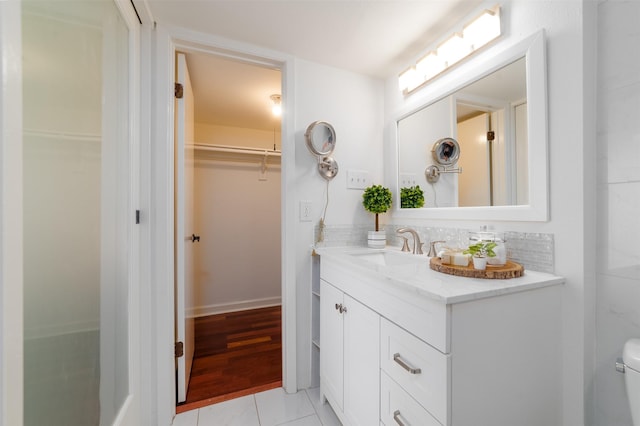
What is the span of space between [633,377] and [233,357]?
2137mm

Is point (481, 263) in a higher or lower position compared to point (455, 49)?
lower

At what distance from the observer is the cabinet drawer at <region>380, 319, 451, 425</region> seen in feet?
2.43

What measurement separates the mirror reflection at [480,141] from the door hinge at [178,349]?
1.70 meters

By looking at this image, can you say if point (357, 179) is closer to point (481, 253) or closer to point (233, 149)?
point (481, 253)

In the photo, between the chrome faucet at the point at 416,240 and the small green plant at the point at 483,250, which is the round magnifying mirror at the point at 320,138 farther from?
the small green plant at the point at 483,250

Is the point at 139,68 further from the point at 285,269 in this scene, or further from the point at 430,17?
the point at 430,17

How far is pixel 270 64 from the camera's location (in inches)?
65.2

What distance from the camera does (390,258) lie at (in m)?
1.59

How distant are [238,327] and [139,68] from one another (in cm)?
226

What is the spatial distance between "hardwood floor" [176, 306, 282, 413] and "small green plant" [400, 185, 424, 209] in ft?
4.79

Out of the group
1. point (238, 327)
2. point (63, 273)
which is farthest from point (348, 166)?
point (238, 327)

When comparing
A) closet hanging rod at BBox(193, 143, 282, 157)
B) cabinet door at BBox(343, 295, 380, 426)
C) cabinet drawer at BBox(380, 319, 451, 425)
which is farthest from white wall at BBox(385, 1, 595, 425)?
closet hanging rod at BBox(193, 143, 282, 157)

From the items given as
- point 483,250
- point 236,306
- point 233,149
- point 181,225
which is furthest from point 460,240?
point 236,306

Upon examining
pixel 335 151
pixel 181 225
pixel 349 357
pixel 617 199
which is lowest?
pixel 349 357
